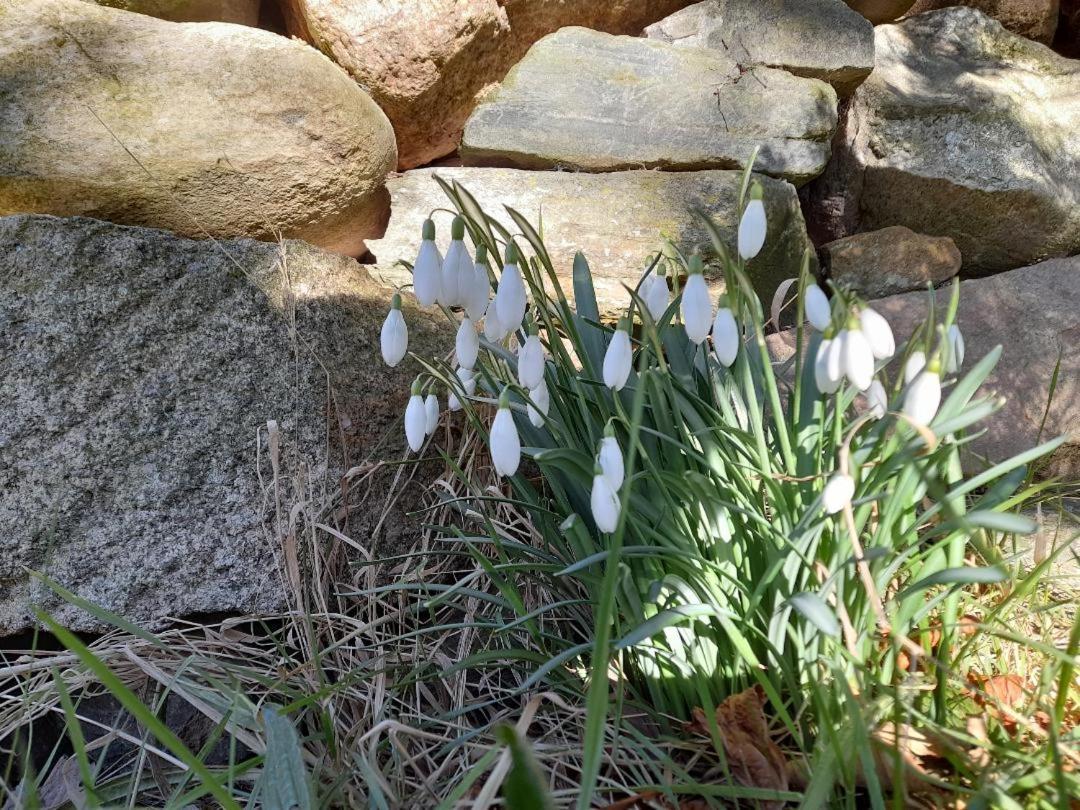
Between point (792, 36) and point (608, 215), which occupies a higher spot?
point (792, 36)

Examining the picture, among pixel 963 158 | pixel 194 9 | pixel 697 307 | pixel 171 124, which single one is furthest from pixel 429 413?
pixel 963 158

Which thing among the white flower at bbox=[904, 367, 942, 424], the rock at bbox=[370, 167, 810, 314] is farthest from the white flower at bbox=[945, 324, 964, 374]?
the rock at bbox=[370, 167, 810, 314]

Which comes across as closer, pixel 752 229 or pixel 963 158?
pixel 752 229

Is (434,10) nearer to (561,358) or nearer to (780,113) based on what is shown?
(780,113)

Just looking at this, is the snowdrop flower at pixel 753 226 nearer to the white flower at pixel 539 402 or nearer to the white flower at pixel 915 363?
the white flower at pixel 915 363

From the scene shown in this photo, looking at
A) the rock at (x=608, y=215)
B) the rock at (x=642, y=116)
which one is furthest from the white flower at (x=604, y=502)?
the rock at (x=642, y=116)

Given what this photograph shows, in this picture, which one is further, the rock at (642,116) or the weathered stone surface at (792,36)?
the weathered stone surface at (792,36)

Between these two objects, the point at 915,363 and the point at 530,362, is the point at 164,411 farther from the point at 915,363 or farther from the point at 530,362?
the point at 915,363
